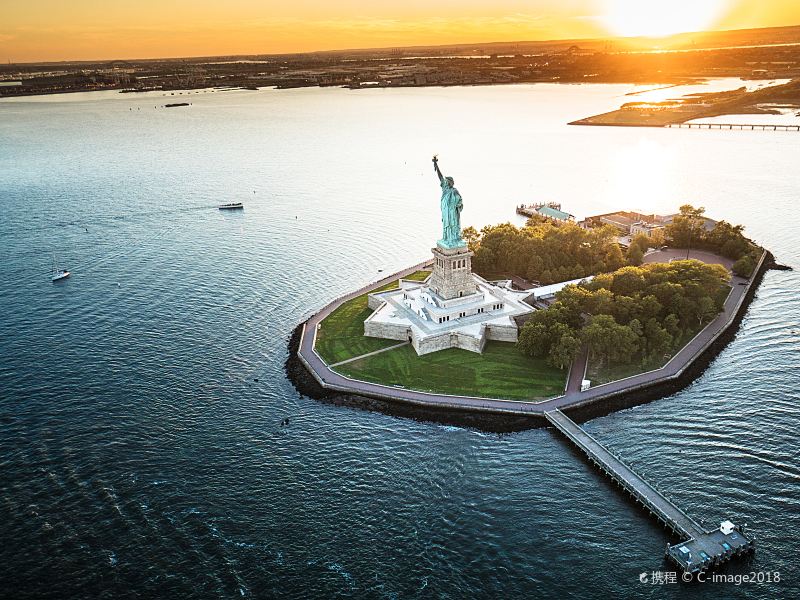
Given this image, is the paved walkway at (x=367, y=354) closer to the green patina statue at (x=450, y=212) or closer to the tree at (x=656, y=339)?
the green patina statue at (x=450, y=212)

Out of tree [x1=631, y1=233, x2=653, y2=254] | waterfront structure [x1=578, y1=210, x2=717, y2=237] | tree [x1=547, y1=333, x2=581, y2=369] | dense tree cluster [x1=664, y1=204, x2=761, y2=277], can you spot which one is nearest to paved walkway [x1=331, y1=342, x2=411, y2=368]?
tree [x1=547, y1=333, x2=581, y2=369]

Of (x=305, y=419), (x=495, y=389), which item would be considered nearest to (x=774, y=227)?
(x=495, y=389)

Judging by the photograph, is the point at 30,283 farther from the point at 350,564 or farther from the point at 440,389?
the point at 350,564

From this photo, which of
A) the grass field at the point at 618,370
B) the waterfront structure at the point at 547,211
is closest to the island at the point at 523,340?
the grass field at the point at 618,370

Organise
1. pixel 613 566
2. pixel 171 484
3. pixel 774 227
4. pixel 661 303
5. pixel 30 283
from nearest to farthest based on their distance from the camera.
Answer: pixel 613 566
pixel 171 484
pixel 661 303
pixel 30 283
pixel 774 227

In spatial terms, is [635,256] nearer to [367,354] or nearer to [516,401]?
[516,401]
